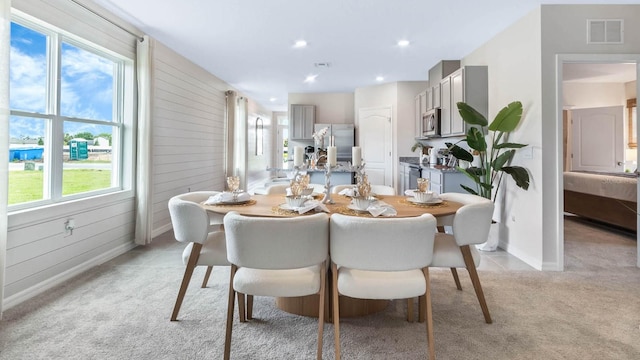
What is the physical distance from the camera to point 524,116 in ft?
11.5

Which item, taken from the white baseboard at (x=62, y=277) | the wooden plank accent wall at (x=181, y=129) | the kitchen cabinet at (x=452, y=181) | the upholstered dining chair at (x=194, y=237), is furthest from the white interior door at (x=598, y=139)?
the white baseboard at (x=62, y=277)

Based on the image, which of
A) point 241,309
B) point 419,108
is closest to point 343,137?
point 419,108

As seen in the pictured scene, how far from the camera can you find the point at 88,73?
3.36 meters

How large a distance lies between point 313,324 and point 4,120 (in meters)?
2.49

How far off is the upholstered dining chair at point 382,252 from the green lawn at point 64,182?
8.43 feet

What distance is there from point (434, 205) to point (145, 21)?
3683mm

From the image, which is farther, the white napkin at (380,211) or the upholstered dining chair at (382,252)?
the white napkin at (380,211)

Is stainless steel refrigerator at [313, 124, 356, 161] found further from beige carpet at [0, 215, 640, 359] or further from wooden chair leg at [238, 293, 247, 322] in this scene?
wooden chair leg at [238, 293, 247, 322]

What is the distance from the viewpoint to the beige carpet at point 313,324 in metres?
1.85

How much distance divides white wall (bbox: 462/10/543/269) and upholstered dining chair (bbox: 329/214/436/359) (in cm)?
231

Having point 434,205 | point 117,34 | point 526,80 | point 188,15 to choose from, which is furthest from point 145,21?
point 526,80

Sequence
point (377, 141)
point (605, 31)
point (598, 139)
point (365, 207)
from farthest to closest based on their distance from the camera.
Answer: point (377, 141) → point (598, 139) → point (605, 31) → point (365, 207)

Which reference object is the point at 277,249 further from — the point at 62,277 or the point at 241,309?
the point at 62,277

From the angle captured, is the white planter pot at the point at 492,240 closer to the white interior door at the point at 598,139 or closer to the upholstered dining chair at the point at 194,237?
the upholstered dining chair at the point at 194,237
